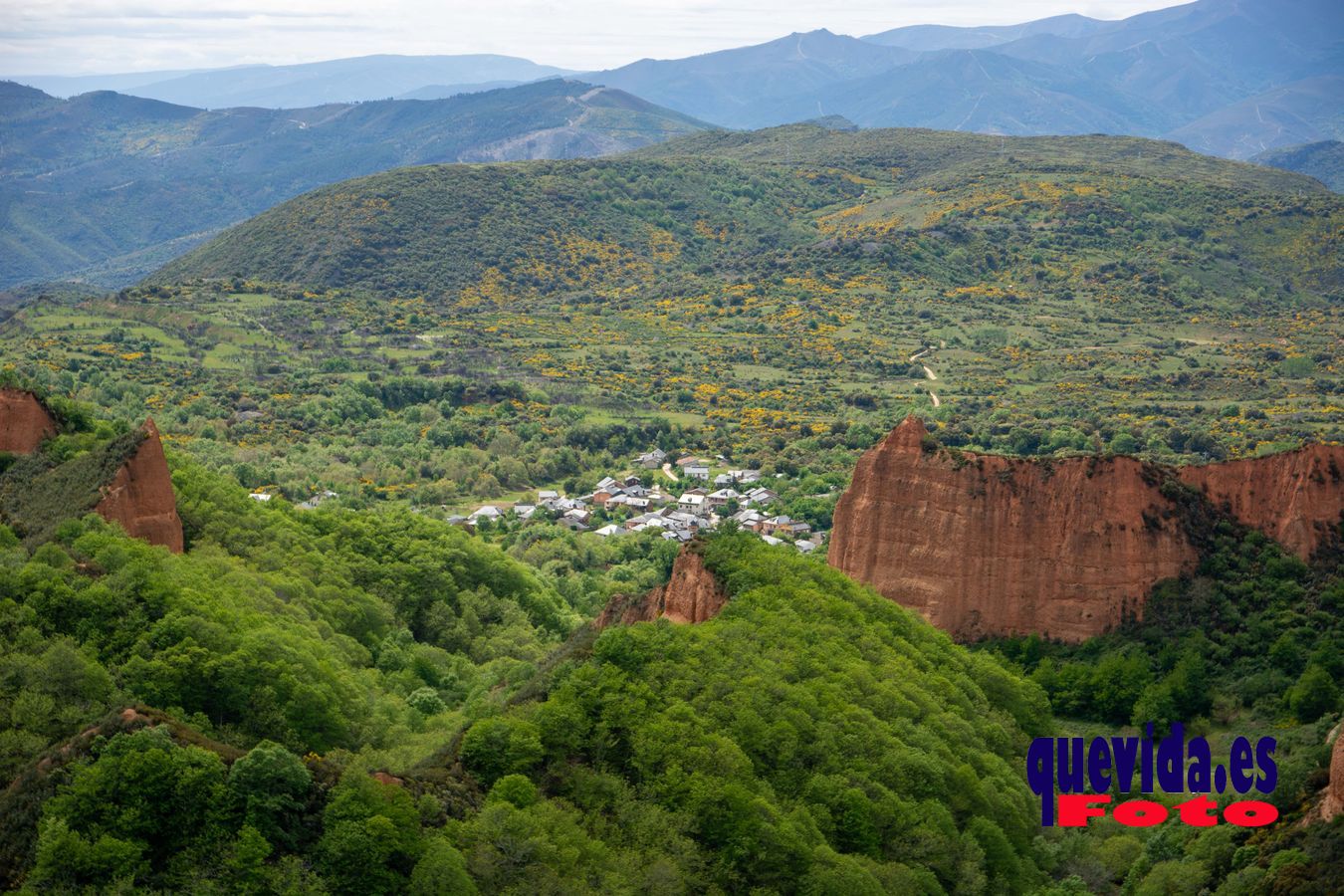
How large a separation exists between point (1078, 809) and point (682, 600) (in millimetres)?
12038

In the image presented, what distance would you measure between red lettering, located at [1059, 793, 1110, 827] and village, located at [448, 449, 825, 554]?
34878mm

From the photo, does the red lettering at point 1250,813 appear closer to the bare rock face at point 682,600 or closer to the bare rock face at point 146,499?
the bare rock face at point 682,600

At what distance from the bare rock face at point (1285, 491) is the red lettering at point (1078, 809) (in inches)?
534

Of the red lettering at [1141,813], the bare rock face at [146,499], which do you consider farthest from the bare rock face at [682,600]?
the bare rock face at [146,499]

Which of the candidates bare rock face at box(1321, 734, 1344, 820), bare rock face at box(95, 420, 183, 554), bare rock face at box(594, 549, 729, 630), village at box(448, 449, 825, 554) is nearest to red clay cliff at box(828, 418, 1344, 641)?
bare rock face at box(594, 549, 729, 630)

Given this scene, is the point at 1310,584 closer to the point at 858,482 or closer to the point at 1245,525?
the point at 1245,525

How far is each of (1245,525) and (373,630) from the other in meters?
29.3

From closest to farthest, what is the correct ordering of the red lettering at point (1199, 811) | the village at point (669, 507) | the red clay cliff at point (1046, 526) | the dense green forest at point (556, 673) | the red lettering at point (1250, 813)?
the dense green forest at point (556, 673) < the red lettering at point (1250, 813) < the red lettering at point (1199, 811) < the red clay cliff at point (1046, 526) < the village at point (669, 507)

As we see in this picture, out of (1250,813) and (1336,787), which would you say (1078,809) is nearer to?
(1250,813)

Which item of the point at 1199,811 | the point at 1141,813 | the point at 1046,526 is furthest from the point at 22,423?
the point at 1199,811

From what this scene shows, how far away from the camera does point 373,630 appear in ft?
178

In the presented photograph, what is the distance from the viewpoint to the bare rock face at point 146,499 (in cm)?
4662

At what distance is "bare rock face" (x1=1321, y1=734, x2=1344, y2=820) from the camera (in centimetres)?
3266

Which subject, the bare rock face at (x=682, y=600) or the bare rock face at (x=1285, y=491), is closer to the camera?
the bare rock face at (x=682, y=600)
